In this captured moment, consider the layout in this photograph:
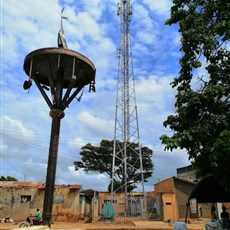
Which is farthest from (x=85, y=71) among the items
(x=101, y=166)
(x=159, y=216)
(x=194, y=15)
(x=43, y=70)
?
(x=101, y=166)

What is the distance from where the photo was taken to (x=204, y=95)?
24.8 ft

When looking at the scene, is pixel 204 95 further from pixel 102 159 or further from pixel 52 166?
pixel 102 159

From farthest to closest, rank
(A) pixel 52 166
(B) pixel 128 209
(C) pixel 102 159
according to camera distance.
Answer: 1. (C) pixel 102 159
2. (B) pixel 128 209
3. (A) pixel 52 166

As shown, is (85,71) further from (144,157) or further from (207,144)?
(144,157)

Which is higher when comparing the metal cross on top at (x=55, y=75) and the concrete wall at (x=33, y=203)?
the metal cross on top at (x=55, y=75)

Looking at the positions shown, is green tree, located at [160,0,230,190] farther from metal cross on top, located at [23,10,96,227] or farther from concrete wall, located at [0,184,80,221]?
concrete wall, located at [0,184,80,221]

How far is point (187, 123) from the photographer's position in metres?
7.54

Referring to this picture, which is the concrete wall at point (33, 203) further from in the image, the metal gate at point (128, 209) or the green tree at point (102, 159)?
the green tree at point (102, 159)

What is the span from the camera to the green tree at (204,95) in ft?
23.4

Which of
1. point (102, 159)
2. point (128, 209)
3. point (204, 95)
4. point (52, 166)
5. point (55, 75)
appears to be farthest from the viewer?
point (102, 159)

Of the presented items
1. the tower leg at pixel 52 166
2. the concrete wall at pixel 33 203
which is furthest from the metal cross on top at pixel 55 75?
the concrete wall at pixel 33 203

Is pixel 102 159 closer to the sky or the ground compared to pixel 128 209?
closer to the sky

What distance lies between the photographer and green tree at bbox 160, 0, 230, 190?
712cm

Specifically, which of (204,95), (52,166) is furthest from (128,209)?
(204,95)
